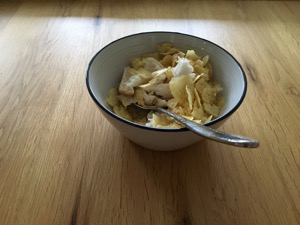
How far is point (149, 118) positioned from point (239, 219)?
0.21 metres

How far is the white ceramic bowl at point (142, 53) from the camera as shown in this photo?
41cm

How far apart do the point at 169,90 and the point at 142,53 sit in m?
0.12

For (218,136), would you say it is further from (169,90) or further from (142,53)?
(142,53)

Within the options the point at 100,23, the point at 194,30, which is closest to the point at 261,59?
the point at 194,30

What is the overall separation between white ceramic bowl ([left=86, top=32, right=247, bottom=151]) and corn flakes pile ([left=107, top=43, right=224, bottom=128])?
0.02 meters

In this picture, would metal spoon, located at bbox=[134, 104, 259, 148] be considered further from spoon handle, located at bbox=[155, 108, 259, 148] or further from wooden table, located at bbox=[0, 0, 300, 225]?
wooden table, located at bbox=[0, 0, 300, 225]

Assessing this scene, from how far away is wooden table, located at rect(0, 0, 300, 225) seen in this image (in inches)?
16.8

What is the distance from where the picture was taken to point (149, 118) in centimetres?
50

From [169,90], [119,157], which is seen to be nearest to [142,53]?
[169,90]

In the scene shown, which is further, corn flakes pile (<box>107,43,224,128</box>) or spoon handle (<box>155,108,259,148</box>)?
corn flakes pile (<box>107,43,224,128</box>)

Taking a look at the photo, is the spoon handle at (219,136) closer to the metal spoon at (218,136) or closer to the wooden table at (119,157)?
the metal spoon at (218,136)

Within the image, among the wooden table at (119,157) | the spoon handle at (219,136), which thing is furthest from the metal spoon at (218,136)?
the wooden table at (119,157)

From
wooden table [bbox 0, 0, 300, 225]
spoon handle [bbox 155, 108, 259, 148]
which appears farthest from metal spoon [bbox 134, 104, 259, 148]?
wooden table [bbox 0, 0, 300, 225]

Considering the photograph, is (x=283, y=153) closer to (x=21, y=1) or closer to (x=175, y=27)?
(x=175, y=27)
